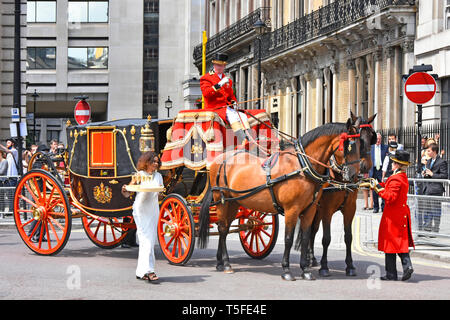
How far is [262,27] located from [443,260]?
56.2 ft

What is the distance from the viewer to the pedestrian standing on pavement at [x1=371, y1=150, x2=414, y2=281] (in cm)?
1050

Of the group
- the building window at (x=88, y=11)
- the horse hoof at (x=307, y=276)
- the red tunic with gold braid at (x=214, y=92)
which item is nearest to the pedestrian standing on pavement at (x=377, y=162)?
the red tunic with gold braid at (x=214, y=92)

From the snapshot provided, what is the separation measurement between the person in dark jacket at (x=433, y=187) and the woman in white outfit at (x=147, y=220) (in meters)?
5.44

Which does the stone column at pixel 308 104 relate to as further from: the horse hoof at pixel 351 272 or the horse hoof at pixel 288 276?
the horse hoof at pixel 288 276

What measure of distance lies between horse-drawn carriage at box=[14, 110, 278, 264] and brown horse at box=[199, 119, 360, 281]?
509 mm

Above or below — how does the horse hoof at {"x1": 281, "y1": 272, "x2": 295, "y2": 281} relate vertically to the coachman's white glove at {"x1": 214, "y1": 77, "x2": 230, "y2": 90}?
below

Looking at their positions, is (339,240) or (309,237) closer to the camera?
(309,237)

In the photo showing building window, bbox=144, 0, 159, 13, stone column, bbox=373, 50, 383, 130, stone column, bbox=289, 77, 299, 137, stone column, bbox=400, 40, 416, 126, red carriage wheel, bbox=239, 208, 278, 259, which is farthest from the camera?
building window, bbox=144, 0, 159, 13

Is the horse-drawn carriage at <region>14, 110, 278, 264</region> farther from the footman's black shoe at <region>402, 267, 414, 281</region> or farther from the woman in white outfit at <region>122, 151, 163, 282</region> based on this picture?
the footman's black shoe at <region>402, 267, 414, 281</region>

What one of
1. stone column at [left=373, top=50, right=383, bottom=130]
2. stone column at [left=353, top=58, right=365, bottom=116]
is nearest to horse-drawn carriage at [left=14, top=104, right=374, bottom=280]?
stone column at [left=373, top=50, right=383, bottom=130]
